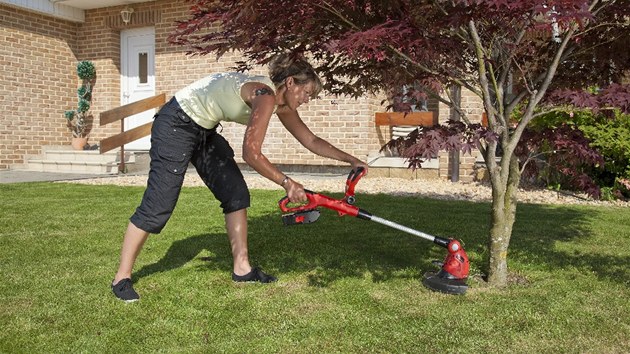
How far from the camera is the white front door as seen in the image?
42.7ft

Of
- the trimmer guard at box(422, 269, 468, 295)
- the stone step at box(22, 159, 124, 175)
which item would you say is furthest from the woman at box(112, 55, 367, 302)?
the stone step at box(22, 159, 124, 175)

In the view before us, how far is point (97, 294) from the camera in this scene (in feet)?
11.4

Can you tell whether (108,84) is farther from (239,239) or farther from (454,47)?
(454,47)

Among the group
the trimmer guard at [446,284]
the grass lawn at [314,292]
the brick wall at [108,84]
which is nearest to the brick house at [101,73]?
the brick wall at [108,84]

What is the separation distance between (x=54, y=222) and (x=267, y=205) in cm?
235

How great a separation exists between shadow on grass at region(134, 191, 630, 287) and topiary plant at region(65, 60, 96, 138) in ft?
26.9

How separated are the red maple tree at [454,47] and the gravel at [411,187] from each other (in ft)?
A: 12.9

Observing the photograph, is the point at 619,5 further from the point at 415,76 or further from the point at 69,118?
the point at 69,118

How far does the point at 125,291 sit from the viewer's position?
339cm

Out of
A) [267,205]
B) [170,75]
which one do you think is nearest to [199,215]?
[267,205]

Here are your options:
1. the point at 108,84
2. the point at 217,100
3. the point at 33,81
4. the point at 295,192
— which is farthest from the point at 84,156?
the point at 295,192

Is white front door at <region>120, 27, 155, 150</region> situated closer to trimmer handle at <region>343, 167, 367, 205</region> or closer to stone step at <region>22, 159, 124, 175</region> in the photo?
stone step at <region>22, 159, 124, 175</region>

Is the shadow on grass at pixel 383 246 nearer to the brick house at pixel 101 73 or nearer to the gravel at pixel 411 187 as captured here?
the gravel at pixel 411 187

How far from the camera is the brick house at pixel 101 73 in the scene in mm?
11000
